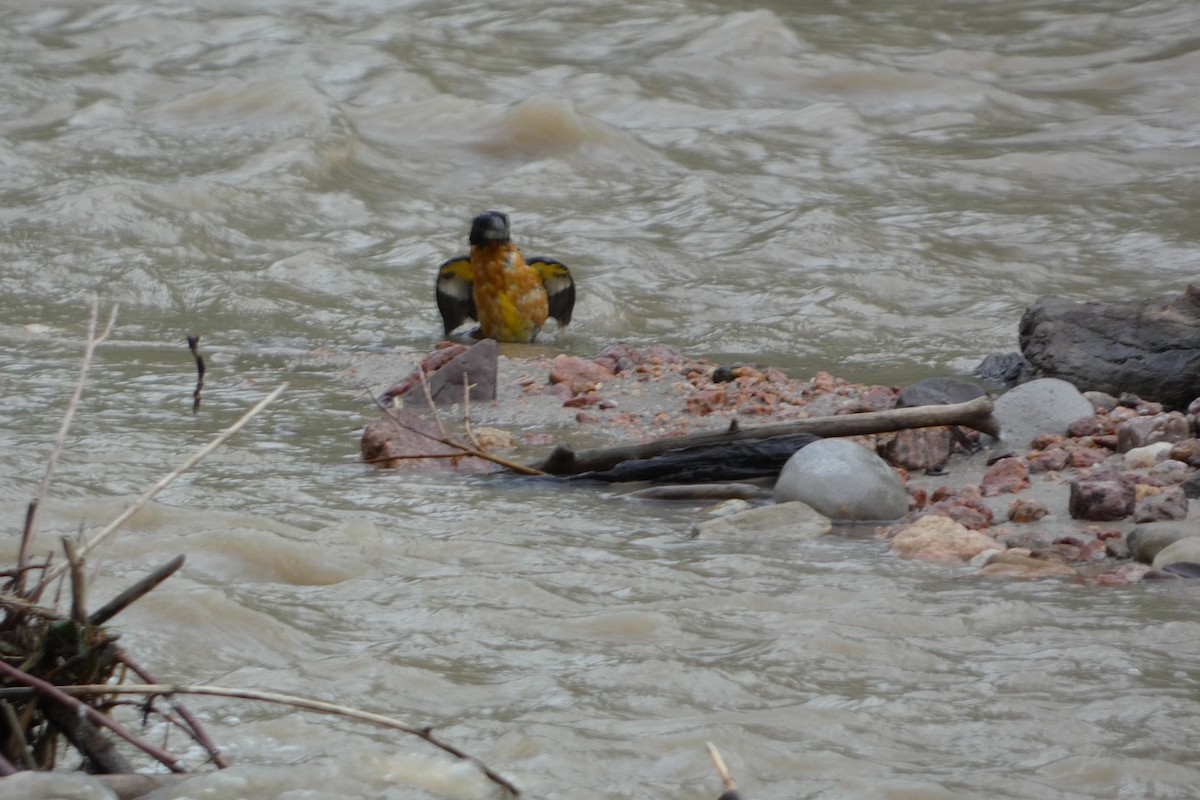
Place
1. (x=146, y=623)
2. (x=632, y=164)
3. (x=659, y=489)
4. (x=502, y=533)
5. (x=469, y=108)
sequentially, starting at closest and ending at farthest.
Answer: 1. (x=146, y=623)
2. (x=502, y=533)
3. (x=659, y=489)
4. (x=632, y=164)
5. (x=469, y=108)

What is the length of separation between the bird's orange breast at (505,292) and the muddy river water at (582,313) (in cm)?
21

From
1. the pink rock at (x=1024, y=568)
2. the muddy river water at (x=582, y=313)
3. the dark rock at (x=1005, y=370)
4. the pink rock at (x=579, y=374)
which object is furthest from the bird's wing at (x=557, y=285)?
the pink rock at (x=1024, y=568)

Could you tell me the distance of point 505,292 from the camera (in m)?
7.19

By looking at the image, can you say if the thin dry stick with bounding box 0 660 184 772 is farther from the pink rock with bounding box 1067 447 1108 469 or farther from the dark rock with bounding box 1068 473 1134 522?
the pink rock with bounding box 1067 447 1108 469

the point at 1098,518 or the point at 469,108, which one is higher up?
the point at 469,108

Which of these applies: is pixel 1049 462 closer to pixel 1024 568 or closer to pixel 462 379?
pixel 1024 568

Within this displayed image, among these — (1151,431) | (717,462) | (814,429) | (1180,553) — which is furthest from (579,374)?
(1180,553)

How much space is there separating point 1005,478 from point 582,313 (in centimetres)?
380

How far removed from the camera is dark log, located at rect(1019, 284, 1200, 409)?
5.09 meters

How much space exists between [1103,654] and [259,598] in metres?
1.66

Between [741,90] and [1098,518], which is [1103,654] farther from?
[741,90]

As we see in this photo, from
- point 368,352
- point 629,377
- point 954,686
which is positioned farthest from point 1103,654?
point 368,352

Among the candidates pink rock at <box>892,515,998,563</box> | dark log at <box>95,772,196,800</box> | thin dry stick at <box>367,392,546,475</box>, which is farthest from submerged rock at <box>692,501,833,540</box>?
dark log at <box>95,772,196,800</box>

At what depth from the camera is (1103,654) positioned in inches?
117
